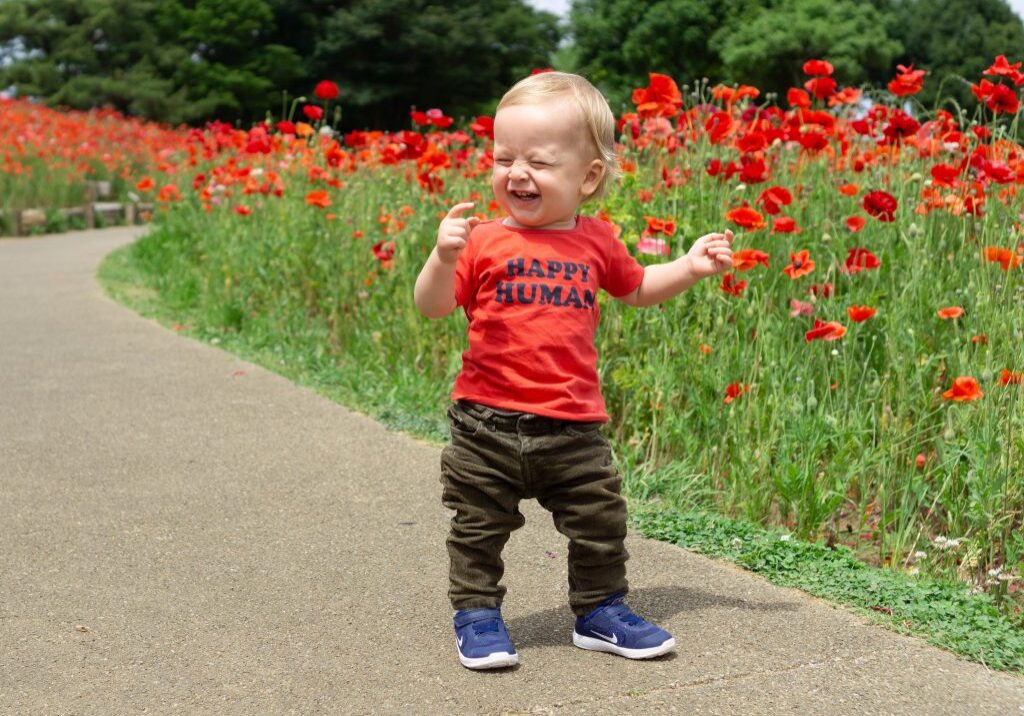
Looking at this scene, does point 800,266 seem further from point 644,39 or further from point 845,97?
point 644,39

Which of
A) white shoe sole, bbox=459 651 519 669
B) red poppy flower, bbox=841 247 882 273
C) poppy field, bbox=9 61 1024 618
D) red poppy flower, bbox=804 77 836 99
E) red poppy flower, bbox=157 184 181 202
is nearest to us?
white shoe sole, bbox=459 651 519 669

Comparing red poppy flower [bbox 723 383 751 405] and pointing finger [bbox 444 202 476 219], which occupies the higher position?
pointing finger [bbox 444 202 476 219]

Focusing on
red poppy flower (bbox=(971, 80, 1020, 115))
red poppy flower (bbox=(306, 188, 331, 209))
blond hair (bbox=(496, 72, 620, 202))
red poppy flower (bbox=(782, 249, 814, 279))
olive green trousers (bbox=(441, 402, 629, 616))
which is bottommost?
olive green trousers (bbox=(441, 402, 629, 616))

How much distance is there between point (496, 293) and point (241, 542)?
50.9 inches

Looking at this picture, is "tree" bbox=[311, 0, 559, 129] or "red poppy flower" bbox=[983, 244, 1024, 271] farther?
"tree" bbox=[311, 0, 559, 129]

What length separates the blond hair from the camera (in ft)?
8.72

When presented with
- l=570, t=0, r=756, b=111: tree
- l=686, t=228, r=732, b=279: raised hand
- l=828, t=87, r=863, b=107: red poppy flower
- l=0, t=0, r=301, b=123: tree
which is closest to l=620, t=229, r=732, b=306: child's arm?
l=686, t=228, r=732, b=279: raised hand

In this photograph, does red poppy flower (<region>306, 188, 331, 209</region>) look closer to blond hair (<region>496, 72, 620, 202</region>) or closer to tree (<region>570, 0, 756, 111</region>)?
blond hair (<region>496, 72, 620, 202</region>)

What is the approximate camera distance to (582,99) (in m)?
2.67

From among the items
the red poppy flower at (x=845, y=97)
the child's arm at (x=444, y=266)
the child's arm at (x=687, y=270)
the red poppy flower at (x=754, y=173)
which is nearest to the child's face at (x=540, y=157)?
the child's arm at (x=444, y=266)

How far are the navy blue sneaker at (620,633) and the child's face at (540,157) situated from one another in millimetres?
879

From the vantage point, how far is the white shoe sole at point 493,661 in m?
2.61

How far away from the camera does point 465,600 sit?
274 centimetres

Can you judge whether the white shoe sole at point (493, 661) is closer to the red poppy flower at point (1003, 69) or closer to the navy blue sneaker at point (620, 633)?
the navy blue sneaker at point (620, 633)
